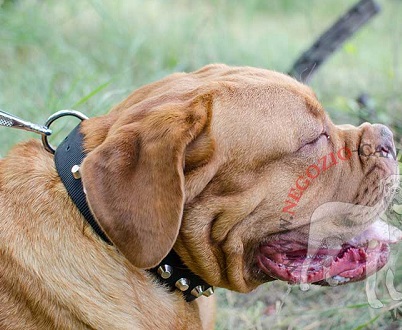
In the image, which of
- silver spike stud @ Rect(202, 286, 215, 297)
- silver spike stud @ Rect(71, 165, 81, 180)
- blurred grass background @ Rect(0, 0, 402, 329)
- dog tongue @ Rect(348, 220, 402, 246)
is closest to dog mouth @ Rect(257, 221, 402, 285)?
dog tongue @ Rect(348, 220, 402, 246)

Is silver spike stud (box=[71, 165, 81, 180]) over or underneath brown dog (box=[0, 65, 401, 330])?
over

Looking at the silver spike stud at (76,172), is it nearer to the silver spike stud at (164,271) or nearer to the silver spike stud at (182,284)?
the silver spike stud at (164,271)

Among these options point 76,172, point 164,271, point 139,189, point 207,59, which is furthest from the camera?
point 207,59

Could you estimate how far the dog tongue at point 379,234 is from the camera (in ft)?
10.7

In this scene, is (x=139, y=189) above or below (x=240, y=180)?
above

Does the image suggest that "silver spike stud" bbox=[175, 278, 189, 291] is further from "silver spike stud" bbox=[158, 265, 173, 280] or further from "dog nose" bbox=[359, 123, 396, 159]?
"dog nose" bbox=[359, 123, 396, 159]

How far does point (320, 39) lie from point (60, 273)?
4029mm

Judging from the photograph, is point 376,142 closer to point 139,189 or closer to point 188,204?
point 188,204

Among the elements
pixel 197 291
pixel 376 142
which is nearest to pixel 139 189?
pixel 197 291

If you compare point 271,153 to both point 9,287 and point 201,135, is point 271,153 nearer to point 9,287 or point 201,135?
point 201,135

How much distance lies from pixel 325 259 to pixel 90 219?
1.07 metres

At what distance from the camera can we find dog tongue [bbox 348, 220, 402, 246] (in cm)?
325

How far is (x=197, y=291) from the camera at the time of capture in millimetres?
3121

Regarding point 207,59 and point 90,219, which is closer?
point 90,219
